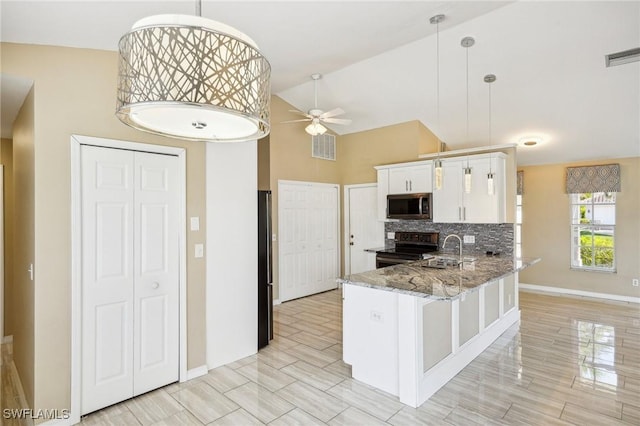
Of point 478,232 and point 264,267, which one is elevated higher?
point 478,232

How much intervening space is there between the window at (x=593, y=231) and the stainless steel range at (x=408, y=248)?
283 cm

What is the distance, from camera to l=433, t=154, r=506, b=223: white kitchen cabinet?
4.93m

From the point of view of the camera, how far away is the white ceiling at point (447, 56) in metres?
2.43

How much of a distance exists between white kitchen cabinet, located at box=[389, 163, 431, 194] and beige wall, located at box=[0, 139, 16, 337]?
17.3ft

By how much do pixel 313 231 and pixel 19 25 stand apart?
4.86 metres

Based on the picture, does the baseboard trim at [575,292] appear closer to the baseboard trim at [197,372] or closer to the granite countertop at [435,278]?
the granite countertop at [435,278]

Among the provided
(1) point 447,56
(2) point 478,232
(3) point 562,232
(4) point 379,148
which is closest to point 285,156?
(4) point 379,148

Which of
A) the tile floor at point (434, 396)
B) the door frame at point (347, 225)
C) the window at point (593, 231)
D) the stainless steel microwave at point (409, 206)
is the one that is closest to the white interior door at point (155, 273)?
the tile floor at point (434, 396)

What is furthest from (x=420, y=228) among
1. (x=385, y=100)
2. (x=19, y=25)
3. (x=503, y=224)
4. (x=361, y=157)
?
(x=19, y=25)

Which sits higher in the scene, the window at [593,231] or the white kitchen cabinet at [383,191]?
the white kitchen cabinet at [383,191]

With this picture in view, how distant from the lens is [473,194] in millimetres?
5141

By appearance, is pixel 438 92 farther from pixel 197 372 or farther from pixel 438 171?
pixel 197 372

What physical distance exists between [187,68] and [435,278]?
102 inches

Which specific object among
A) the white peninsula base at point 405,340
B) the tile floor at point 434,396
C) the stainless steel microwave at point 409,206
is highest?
the stainless steel microwave at point 409,206
